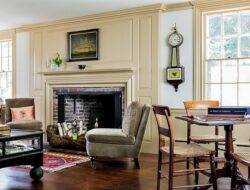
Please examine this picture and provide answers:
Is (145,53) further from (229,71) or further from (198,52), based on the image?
(229,71)

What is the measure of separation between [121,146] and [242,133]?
6.26ft

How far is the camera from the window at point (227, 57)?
4.96m

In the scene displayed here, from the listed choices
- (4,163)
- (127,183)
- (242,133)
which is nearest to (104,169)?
(127,183)

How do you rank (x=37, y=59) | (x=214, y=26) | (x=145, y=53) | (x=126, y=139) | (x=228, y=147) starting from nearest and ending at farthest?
(x=228, y=147) → (x=126, y=139) → (x=214, y=26) → (x=145, y=53) → (x=37, y=59)

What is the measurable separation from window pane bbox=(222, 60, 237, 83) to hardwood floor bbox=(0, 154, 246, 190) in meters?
1.48

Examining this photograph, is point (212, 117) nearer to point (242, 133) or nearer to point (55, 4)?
point (242, 133)

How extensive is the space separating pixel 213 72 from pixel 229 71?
0.25m

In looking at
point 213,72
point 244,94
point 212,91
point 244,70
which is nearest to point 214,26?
point 213,72

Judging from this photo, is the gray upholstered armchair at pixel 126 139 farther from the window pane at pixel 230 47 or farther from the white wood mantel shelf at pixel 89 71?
the window pane at pixel 230 47

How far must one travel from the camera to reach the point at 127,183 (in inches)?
141

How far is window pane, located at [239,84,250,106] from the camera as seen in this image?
4930mm

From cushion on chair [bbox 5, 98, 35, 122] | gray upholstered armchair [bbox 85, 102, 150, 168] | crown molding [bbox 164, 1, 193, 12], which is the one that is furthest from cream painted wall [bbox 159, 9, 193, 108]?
cushion on chair [bbox 5, 98, 35, 122]

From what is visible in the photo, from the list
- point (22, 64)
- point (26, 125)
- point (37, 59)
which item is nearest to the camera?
point (26, 125)

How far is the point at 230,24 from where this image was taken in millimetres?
5062
